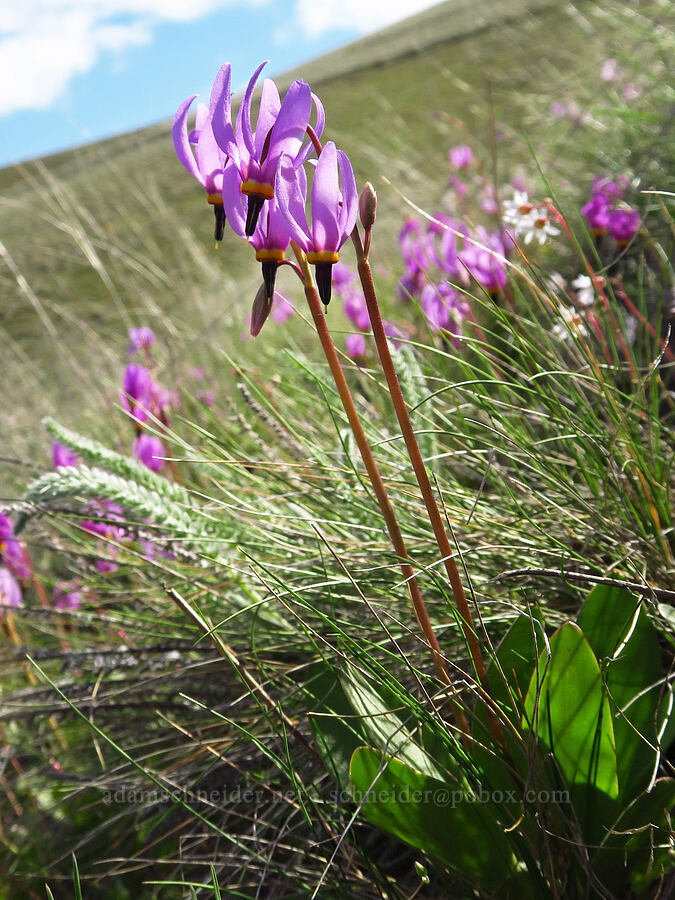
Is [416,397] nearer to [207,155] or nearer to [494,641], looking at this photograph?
[494,641]

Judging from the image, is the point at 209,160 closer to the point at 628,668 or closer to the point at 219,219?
the point at 219,219

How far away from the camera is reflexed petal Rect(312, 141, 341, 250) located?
665 millimetres

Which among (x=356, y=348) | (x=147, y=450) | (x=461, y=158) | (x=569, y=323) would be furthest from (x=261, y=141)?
(x=461, y=158)

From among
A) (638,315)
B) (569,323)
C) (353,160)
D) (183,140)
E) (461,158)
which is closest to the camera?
(183,140)

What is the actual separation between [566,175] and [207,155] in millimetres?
2936

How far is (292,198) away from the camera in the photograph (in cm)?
68

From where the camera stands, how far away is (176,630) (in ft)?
4.52

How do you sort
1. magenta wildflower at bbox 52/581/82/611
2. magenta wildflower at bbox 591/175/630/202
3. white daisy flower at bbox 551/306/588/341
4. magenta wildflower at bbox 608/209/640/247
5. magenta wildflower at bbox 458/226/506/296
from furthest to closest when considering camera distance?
magenta wildflower at bbox 591/175/630/202, magenta wildflower at bbox 608/209/640/247, magenta wildflower at bbox 458/226/506/296, magenta wildflower at bbox 52/581/82/611, white daisy flower at bbox 551/306/588/341

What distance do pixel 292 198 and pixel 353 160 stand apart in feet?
43.6

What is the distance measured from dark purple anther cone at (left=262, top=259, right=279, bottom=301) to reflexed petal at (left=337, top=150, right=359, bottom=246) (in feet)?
0.24

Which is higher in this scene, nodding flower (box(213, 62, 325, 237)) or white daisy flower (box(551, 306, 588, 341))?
nodding flower (box(213, 62, 325, 237))

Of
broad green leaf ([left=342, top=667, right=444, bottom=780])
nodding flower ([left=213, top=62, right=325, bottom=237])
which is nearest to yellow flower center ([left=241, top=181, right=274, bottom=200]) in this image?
nodding flower ([left=213, top=62, right=325, bottom=237])

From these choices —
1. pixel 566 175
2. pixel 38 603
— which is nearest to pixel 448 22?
pixel 566 175

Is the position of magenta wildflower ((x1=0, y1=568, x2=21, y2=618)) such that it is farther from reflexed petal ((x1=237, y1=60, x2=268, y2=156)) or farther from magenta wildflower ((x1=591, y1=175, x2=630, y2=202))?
magenta wildflower ((x1=591, y1=175, x2=630, y2=202))
